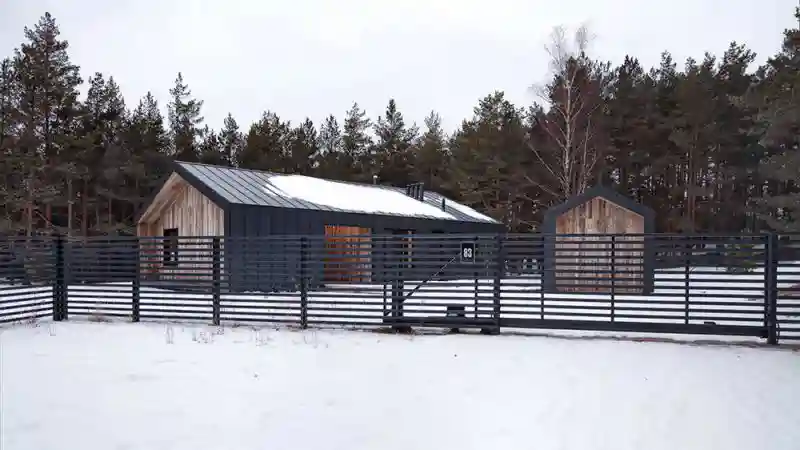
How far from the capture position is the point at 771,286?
7547mm

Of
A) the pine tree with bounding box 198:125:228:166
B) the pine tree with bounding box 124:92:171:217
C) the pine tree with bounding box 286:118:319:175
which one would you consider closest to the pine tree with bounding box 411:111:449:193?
the pine tree with bounding box 286:118:319:175

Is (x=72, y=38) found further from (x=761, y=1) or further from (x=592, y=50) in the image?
(x=761, y=1)

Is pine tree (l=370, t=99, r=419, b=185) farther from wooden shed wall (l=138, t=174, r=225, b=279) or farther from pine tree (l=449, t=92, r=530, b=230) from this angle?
wooden shed wall (l=138, t=174, r=225, b=279)

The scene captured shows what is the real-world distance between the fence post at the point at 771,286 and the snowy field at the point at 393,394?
330 mm

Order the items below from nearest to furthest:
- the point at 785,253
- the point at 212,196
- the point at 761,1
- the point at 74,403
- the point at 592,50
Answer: the point at 74,403 < the point at 785,253 < the point at 212,196 < the point at 761,1 < the point at 592,50

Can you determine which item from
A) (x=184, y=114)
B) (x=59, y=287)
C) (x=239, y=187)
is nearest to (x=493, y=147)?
(x=239, y=187)

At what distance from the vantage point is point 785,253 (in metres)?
7.54

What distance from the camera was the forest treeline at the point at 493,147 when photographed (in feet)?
81.7

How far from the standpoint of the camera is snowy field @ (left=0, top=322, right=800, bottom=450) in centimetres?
430

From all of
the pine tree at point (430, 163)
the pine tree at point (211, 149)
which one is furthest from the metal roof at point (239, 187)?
the pine tree at point (430, 163)

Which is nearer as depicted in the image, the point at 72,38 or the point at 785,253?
the point at 785,253

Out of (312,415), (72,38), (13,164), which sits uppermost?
(72,38)

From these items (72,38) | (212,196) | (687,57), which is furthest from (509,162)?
(72,38)

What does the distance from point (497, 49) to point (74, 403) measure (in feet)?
101
